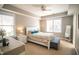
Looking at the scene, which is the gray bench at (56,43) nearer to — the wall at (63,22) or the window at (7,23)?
the wall at (63,22)

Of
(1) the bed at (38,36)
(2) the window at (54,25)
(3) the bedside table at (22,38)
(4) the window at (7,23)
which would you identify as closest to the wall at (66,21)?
(2) the window at (54,25)

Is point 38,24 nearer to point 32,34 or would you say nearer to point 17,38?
point 32,34

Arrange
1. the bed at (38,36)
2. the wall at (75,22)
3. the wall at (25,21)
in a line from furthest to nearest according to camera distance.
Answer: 1. the bed at (38,36)
2. the wall at (25,21)
3. the wall at (75,22)

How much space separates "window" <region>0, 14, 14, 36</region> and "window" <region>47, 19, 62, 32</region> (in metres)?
0.98

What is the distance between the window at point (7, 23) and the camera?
152 cm

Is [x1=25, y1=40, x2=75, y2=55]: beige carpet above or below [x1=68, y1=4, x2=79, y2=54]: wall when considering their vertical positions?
below

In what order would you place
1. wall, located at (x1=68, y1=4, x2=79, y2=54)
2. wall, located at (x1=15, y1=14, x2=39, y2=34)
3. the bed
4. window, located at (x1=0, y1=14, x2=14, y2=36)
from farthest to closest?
the bed
wall, located at (x1=15, y1=14, x2=39, y2=34)
wall, located at (x1=68, y1=4, x2=79, y2=54)
window, located at (x1=0, y1=14, x2=14, y2=36)

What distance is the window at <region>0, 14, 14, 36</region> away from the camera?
4.98 ft

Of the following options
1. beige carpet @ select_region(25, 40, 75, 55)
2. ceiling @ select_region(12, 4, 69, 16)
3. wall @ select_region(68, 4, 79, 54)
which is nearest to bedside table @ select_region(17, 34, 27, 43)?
beige carpet @ select_region(25, 40, 75, 55)

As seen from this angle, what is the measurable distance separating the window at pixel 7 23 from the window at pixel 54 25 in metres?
0.98

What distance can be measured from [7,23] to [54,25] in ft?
3.91

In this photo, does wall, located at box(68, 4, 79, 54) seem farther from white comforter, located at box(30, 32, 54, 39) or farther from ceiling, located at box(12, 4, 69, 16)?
white comforter, located at box(30, 32, 54, 39)

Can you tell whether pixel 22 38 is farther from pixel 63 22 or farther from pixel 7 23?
pixel 63 22
